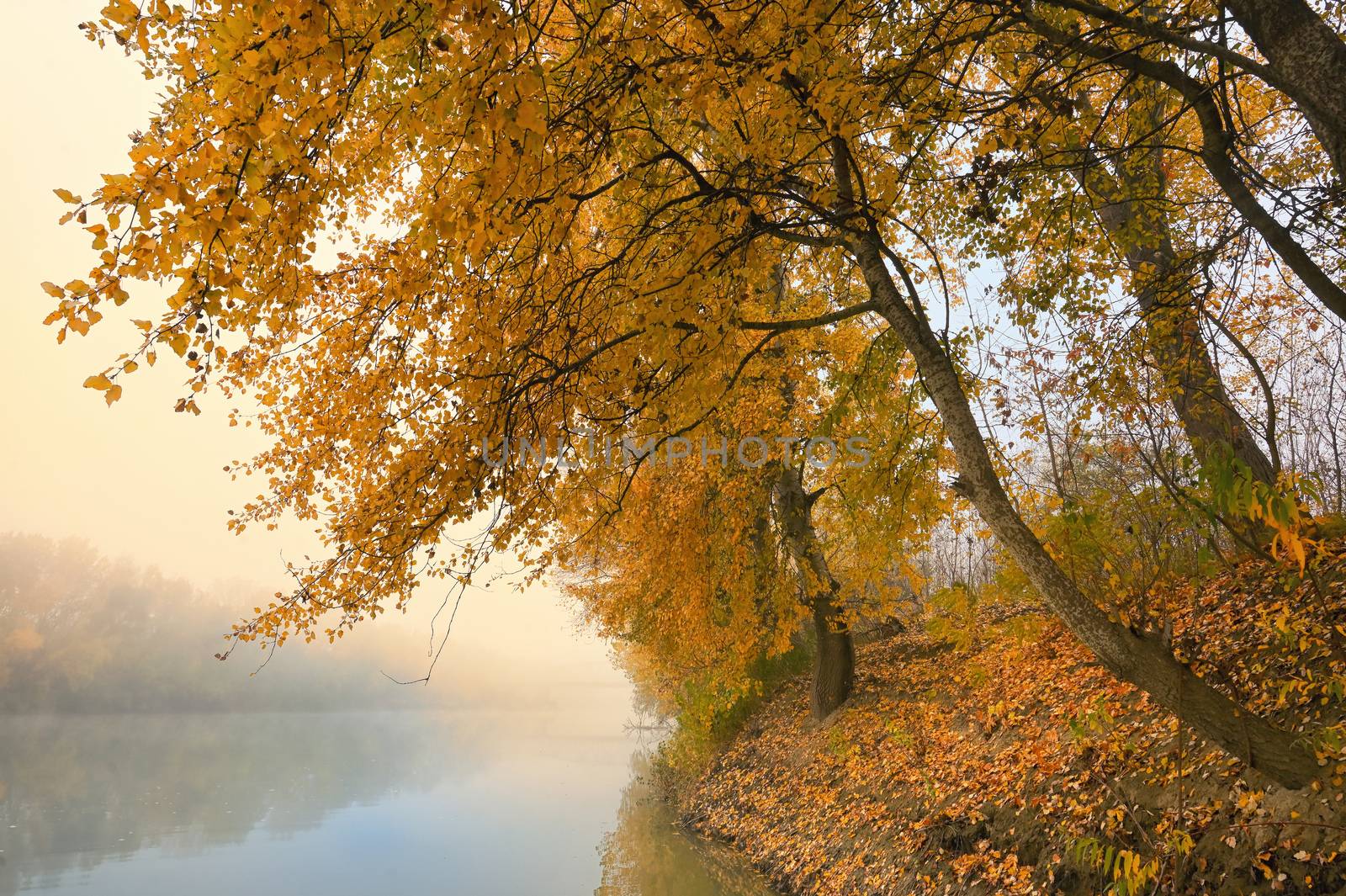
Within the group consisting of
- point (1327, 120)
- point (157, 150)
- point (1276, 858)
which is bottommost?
point (1276, 858)

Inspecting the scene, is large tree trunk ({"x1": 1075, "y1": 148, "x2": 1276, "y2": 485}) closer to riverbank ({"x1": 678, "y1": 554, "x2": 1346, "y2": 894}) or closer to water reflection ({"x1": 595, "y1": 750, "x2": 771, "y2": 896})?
riverbank ({"x1": 678, "y1": 554, "x2": 1346, "y2": 894})

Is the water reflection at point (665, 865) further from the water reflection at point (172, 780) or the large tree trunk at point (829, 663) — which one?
the water reflection at point (172, 780)

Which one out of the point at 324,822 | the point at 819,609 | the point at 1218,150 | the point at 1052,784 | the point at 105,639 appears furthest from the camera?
the point at 105,639

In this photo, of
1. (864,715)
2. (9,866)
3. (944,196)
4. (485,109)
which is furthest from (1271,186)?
(9,866)

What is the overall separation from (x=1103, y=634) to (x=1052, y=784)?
7.67 ft

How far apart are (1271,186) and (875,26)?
245 centimetres

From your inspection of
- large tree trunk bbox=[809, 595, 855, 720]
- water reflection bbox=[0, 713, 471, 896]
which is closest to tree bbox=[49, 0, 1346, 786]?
large tree trunk bbox=[809, 595, 855, 720]

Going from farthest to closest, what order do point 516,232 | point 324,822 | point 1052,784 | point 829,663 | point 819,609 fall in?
point 324,822 < point 829,663 < point 819,609 < point 1052,784 < point 516,232

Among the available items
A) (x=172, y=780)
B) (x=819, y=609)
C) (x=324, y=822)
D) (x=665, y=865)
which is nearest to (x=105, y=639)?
(x=172, y=780)

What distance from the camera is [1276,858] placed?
3580 mm

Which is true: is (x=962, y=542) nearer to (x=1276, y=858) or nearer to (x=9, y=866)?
(x=1276, y=858)

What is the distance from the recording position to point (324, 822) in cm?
1417

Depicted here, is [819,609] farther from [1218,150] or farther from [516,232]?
[516,232]

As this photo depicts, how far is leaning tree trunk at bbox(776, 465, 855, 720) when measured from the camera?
10.2 m
